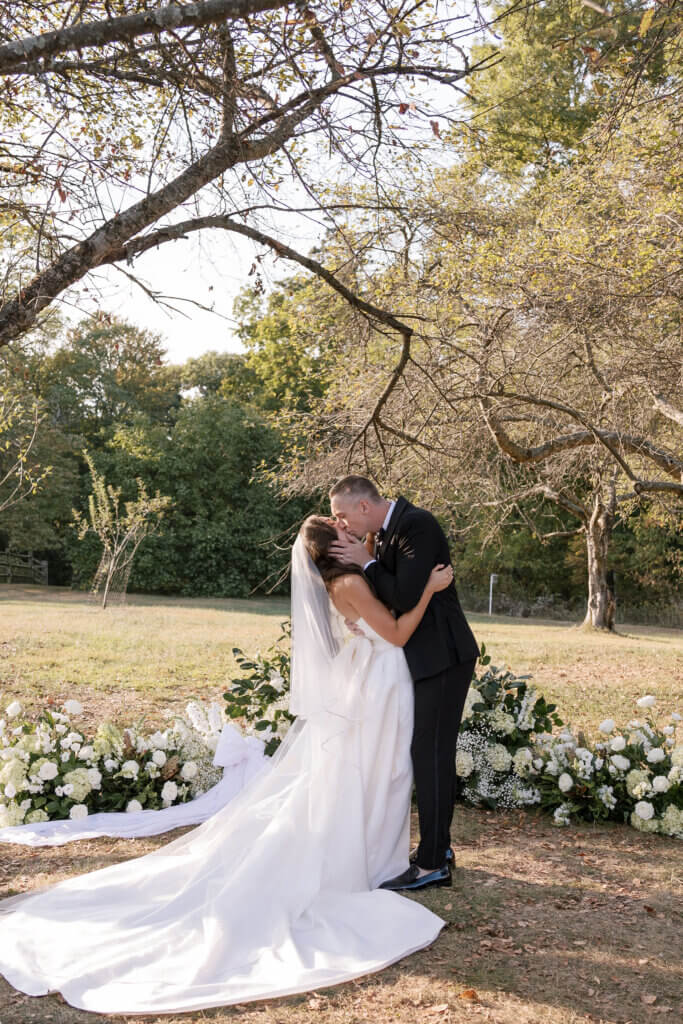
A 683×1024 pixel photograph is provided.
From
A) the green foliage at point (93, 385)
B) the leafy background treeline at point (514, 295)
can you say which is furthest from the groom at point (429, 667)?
the green foliage at point (93, 385)

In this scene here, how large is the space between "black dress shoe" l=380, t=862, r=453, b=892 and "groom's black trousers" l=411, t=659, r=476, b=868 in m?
0.04

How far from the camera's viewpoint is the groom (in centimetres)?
443

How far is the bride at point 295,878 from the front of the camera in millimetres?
3471

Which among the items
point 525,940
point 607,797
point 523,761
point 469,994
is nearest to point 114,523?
point 523,761

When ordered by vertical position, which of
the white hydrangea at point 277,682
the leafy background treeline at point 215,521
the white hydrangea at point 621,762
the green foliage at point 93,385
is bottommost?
the white hydrangea at point 621,762

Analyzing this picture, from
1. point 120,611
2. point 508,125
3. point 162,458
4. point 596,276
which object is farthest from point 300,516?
point 596,276

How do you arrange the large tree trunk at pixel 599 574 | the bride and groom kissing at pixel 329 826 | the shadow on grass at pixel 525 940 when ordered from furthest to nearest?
the large tree trunk at pixel 599 574 < the bride and groom kissing at pixel 329 826 < the shadow on grass at pixel 525 940

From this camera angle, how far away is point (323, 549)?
4.55 metres

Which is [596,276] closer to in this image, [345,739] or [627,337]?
[627,337]

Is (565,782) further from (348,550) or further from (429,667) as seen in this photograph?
(348,550)

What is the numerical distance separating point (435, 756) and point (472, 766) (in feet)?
5.70

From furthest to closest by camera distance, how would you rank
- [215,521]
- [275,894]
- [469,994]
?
1. [215,521]
2. [275,894]
3. [469,994]

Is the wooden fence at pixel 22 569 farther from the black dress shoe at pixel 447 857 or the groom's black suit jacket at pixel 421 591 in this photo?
the groom's black suit jacket at pixel 421 591

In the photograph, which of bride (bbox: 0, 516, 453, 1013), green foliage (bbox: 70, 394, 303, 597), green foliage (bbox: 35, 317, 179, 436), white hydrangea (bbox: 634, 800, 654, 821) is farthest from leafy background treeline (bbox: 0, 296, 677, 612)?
bride (bbox: 0, 516, 453, 1013)
